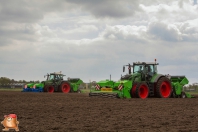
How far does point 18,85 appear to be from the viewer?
73.1m

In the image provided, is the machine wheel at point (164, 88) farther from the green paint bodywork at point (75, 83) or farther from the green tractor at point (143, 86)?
the green paint bodywork at point (75, 83)

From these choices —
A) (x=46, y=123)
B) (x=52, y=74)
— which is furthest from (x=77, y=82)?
(x=46, y=123)

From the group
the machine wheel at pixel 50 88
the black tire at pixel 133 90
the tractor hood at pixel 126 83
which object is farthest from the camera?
the machine wheel at pixel 50 88

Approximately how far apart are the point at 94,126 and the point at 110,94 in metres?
11.8

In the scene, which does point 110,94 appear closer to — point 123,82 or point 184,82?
point 123,82

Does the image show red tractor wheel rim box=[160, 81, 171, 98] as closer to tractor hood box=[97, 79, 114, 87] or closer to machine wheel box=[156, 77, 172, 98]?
machine wheel box=[156, 77, 172, 98]

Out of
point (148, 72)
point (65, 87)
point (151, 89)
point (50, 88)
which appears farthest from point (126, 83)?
point (50, 88)

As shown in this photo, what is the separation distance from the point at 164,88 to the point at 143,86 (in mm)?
2239

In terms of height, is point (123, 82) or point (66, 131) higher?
point (123, 82)

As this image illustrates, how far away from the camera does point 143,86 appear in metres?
20.3

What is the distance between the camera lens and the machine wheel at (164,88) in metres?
20.8

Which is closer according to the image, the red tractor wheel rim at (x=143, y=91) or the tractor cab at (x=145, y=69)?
the red tractor wheel rim at (x=143, y=91)

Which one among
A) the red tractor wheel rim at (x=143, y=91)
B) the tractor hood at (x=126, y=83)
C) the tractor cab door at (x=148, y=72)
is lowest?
the red tractor wheel rim at (x=143, y=91)

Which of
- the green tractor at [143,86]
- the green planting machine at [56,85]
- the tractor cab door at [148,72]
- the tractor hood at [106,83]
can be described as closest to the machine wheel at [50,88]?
the green planting machine at [56,85]
